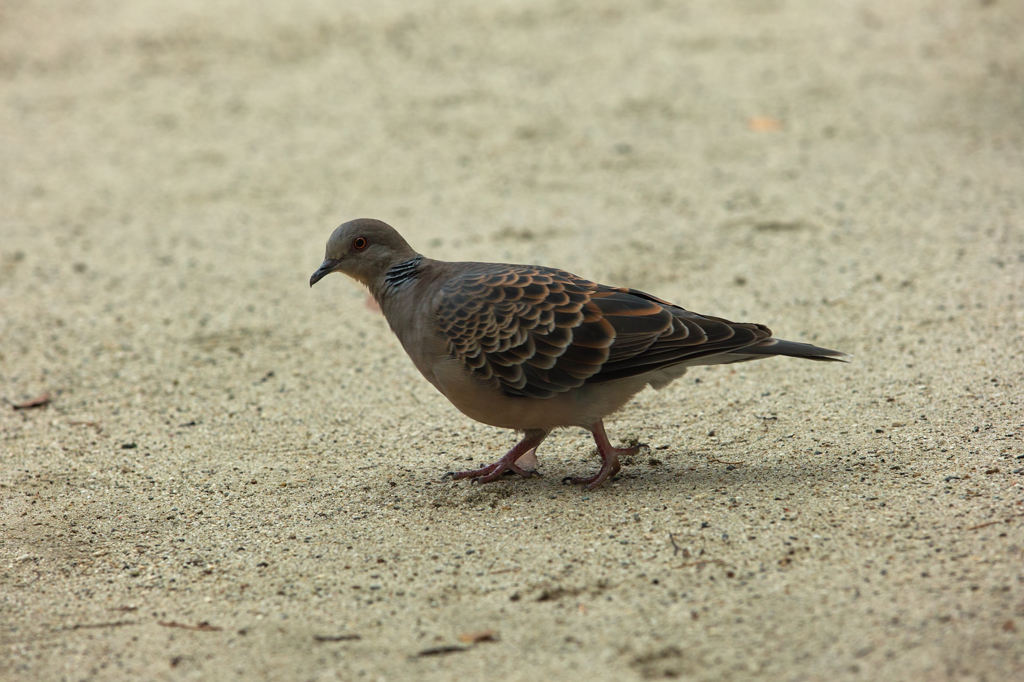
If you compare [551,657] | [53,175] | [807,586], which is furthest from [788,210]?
[53,175]

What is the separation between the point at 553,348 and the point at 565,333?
0.27 ft

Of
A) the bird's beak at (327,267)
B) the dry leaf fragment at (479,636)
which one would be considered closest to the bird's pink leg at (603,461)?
the dry leaf fragment at (479,636)

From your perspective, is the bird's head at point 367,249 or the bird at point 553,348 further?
the bird's head at point 367,249

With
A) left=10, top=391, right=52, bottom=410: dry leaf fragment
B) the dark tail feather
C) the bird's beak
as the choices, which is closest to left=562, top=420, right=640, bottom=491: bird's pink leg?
the dark tail feather

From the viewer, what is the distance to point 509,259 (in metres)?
6.77

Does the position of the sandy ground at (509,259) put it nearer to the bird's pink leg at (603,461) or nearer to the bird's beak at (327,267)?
the bird's pink leg at (603,461)

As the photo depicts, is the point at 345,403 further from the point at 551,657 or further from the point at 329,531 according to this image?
the point at 551,657

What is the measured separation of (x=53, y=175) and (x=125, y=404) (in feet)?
13.4

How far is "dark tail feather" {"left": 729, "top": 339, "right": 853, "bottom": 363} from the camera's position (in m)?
3.99

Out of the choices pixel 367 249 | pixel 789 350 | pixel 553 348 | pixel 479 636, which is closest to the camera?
pixel 479 636

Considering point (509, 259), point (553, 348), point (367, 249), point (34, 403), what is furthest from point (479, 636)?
point (509, 259)

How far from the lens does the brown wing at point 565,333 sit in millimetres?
A: 4066

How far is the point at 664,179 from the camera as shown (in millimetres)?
7777

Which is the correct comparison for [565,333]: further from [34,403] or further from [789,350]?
[34,403]
